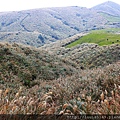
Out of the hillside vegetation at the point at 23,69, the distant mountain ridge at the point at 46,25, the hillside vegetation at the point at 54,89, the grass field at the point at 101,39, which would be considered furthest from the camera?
the distant mountain ridge at the point at 46,25

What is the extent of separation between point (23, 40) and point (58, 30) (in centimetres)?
5229

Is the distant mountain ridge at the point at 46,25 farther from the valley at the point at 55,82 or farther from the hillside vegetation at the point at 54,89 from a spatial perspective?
the hillside vegetation at the point at 54,89

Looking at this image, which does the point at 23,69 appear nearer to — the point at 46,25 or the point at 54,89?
the point at 54,89

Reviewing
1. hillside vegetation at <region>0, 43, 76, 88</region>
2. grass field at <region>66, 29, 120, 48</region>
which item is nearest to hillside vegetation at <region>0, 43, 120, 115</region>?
hillside vegetation at <region>0, 43, 76, 88</region>

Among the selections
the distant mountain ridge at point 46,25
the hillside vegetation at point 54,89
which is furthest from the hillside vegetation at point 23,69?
the distant mountain ridge at point 46,25

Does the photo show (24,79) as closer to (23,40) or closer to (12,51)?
(12,51)

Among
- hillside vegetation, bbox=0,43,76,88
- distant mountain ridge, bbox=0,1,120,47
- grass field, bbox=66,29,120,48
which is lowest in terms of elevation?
distant mountain ridge, bbox=0,1,120,47

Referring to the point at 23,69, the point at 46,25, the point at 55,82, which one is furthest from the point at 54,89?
the point at 46,25

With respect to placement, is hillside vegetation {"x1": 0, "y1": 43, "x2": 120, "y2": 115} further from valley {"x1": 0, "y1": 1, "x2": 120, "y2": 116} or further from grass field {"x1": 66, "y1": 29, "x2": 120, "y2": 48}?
grass field {"x1": 66, "y1": 29, "x2": 120, "y2": 48}

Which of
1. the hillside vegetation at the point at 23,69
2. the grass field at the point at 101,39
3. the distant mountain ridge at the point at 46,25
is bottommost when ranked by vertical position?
the distant mountain ridge at the point at 46,25

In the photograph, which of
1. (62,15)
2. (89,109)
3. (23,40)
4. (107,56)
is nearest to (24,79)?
(89,109)

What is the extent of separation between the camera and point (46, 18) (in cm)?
16450

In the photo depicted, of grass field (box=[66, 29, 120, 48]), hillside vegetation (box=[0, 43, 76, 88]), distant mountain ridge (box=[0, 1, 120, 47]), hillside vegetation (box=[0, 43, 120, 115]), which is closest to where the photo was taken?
hillside vegetation (box=[0, 43, 120, 115])

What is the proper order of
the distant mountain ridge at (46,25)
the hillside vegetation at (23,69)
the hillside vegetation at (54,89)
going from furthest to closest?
the distant mountain ridge at (46,25) → the hillside vegetation at (23,69) → the hillside vegetation at (54,89)
